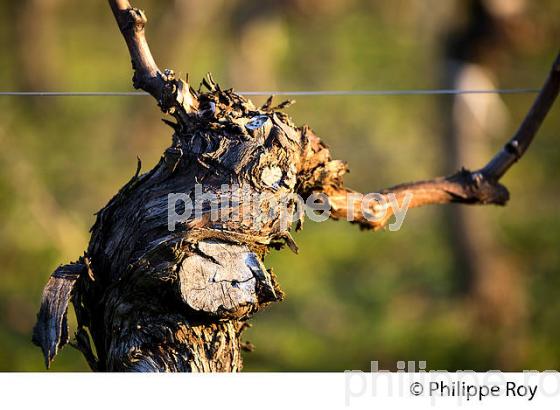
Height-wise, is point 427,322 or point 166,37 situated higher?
point 166,37

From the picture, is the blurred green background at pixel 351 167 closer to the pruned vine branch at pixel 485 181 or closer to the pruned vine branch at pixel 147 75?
the pruned vine branch at pixel 485 181

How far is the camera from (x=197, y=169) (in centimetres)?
148

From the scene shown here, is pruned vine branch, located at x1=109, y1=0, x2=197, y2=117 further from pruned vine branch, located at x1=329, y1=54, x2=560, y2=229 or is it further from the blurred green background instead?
the blurred green background

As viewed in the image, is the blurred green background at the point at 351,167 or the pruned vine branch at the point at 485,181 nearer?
the pruned vine branch at the point at 485,181

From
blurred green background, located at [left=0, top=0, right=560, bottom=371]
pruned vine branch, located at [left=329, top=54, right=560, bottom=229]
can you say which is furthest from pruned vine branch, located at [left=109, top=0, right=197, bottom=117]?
blurred green background, located at [left=0, top=0, right=560, bottom=371]

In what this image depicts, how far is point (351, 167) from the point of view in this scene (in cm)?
757

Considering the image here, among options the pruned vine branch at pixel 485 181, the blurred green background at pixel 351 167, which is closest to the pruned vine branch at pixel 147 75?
the pruned vine branch at pixel 485 181

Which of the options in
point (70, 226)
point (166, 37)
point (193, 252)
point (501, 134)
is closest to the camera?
point (193, 252)

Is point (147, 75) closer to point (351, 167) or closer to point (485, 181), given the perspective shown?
point (485, 181)

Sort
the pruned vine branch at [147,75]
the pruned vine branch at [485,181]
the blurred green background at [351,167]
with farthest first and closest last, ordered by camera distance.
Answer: the blurred green background at [351,167] < the pruned vine branch at [485,181] < the pruned vine branch at [147,75]

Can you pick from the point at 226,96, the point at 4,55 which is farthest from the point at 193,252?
the point at 4,55

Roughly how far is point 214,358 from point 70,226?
454 centimetres

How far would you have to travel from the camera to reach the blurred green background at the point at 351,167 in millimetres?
5668

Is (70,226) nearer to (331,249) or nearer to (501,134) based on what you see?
(331,249)
